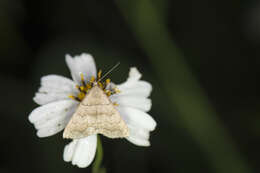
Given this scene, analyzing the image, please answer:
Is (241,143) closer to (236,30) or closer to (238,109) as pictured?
(238,109)

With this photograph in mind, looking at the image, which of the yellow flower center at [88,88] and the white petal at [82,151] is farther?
the yellow flower center at [88,88]

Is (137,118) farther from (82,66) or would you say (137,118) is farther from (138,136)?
(82,66)

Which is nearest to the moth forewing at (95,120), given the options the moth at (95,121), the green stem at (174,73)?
the moth at (95,121)

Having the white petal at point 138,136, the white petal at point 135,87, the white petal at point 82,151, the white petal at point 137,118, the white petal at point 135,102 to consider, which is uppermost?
the white petal at point 135,87

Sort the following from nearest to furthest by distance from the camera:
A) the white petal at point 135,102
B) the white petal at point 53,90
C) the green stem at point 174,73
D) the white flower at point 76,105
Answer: the white flower at point 76,105, the white petal at point 53,90, the white petal at point 135,102, the green stem at point 174,73

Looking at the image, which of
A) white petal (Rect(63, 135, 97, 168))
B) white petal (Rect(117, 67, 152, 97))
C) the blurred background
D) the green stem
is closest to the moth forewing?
white petal (Rect(63, 135, 97, 168))

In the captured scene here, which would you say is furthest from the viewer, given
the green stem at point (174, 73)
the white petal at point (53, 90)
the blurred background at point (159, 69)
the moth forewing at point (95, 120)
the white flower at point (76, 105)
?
the green stem at point (174, 73)

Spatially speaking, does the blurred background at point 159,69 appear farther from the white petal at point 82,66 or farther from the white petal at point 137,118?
the white petal at point 82,66
